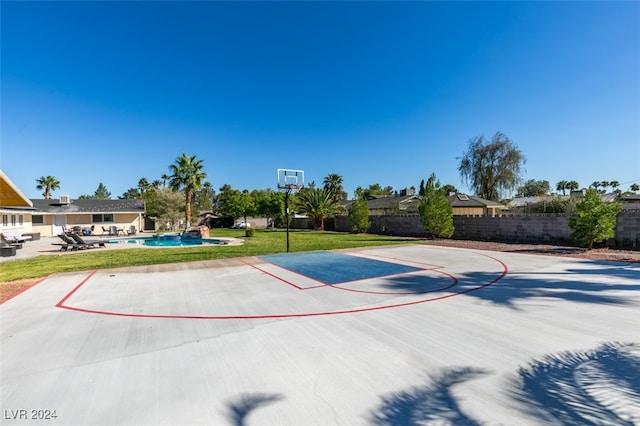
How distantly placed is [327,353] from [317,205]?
29.1 metres

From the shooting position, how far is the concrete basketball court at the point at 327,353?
9.18 feet

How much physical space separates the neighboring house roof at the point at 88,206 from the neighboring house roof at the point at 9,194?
22352 millimetres

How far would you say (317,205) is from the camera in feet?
108

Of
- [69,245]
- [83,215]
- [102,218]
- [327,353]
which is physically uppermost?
[83,215]

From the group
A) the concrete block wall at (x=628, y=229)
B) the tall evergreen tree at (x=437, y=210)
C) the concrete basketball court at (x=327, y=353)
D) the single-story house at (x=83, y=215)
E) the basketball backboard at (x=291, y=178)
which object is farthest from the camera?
the single-story house at (x=83, y=215)

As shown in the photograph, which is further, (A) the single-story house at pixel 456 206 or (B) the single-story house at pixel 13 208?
(A) the single-story house at pixel 456 206

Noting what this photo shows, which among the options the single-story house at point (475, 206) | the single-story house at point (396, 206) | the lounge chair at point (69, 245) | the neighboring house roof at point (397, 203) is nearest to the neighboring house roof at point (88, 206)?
the lounge chair at point (69, 245)

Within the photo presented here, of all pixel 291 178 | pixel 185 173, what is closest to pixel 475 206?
pixel 291 178

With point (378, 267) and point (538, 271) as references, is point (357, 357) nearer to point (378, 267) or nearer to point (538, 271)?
point (378, 267)

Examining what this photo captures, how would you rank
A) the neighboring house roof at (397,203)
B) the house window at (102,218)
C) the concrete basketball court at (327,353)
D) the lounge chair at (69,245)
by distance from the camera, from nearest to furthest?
1. the concrete basketball court at (327,353)
2. the lounge chair at (69,245)
3. the house window at (102,218)
4. the neighboring house roof at (397,203)

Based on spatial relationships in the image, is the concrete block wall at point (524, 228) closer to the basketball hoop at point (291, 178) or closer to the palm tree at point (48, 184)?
Answer: the basketball hoop at point (291, 178)

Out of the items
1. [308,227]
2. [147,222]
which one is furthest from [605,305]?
[147,222]

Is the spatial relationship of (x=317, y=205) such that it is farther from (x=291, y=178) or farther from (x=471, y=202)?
(x=471, y=202)

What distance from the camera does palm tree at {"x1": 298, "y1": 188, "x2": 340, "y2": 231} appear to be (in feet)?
108
